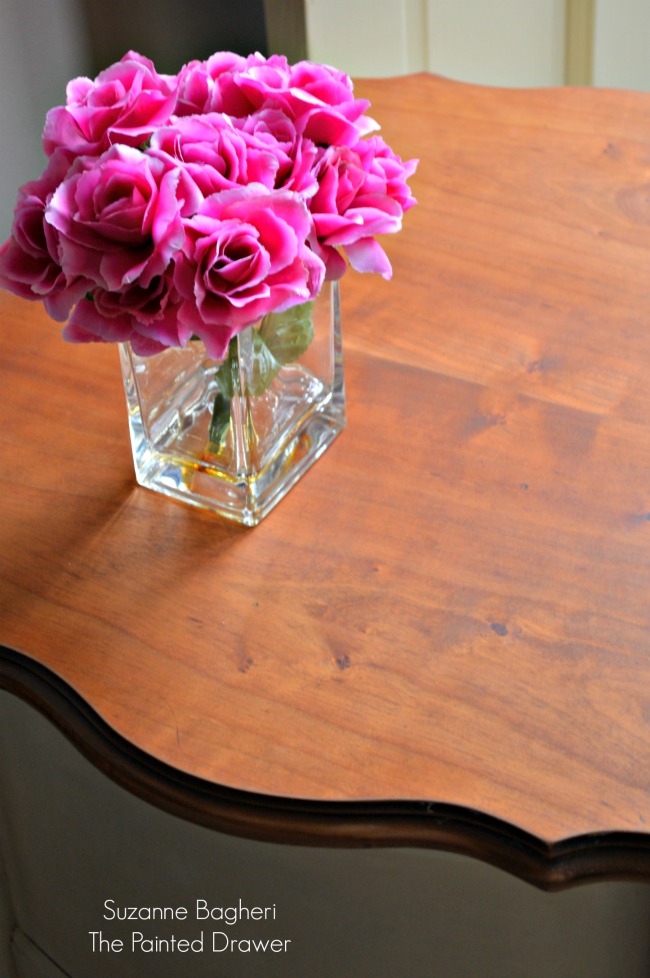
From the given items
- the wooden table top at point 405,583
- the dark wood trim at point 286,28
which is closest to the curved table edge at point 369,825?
the wooden table top at point 405,583

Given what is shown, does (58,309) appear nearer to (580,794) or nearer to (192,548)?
Answer: (192,548)

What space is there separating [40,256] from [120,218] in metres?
0.07

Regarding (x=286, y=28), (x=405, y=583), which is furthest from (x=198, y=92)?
(x=286, y=28)

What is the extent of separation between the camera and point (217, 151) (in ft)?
1.97

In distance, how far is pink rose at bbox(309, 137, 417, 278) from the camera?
2.04ft

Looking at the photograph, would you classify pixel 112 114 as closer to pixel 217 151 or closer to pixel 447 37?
pixel 217 151

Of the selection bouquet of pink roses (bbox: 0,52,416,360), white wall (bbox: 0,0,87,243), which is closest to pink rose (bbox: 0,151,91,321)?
bouquet of pink roses (bbox: 0,52,416,360)

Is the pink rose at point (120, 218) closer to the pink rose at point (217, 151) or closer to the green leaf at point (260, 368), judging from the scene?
the pink rose at point (217, 151)

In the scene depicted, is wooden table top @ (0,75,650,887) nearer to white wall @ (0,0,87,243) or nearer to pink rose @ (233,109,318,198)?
pink rose @ (233,109,318,198)

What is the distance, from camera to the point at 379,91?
4.01 ft

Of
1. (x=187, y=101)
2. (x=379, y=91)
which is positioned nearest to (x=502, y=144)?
(x=379, y=91)

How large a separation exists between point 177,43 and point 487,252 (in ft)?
3.37

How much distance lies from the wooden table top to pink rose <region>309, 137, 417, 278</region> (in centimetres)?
19

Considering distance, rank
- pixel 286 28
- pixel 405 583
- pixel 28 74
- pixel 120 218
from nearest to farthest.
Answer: pixel 120 218 → pixel 405 583 → pixel 28 74 → pixel 286 28
